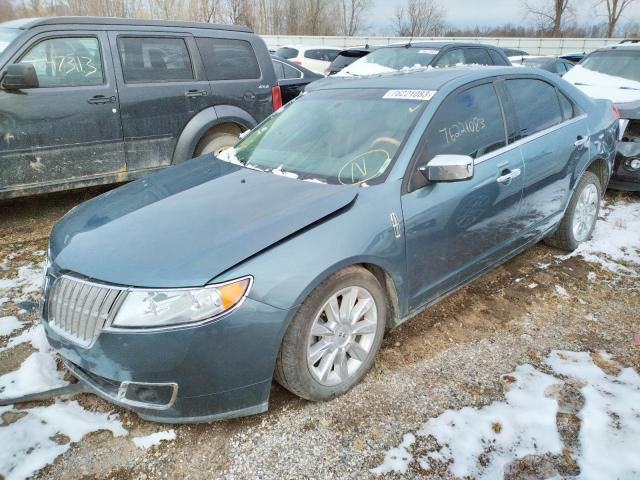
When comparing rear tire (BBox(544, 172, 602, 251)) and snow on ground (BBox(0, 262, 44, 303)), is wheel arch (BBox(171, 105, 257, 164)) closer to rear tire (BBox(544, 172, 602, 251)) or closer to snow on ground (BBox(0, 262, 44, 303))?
snow on ground (BBox(0, 262, 44, 303))

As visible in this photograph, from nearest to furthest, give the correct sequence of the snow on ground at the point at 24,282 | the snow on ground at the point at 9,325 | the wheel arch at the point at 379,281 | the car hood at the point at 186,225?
the car hood at the point at 186,225
the wheel arch at the point at 379,281
the snow on ground at the point at 9,325
the snow on ground at the point at 24,282

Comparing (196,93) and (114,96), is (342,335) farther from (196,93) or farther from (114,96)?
(196,93)

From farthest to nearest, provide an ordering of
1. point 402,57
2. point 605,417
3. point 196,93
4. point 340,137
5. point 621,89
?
point 402,57, point 621,89, point 196,93, point 340,137, point 605,417

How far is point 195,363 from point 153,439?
1.89ft

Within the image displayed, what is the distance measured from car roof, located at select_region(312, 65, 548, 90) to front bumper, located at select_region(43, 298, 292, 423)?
1.84 metres

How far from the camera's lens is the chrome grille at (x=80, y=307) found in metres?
2.06

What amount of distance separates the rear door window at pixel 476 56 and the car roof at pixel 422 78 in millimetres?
4800

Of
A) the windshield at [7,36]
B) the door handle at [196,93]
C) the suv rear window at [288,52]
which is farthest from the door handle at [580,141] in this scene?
the suv rear window at [288,52]

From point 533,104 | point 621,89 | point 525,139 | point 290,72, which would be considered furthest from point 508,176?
point 290,72

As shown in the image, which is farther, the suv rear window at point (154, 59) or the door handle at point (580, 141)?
the suv rear window at point (154, 59)

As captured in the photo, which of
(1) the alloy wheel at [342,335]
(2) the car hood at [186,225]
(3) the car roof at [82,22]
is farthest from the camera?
(3) the car roof at [82,22]

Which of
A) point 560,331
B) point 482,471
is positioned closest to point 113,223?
point 482,471

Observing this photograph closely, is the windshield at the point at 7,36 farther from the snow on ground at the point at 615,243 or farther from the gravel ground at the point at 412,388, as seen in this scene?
the snow on ground at the point at 615,243

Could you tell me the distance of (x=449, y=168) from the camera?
8.42 feet
